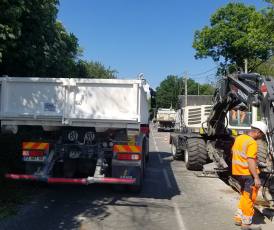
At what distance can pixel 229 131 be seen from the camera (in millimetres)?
15953

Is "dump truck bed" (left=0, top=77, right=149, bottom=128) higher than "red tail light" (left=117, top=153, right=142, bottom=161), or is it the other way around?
"dump truck bed" (left=0, top=77, right=149, bottom=128)

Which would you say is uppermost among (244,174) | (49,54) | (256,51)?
(256,51)

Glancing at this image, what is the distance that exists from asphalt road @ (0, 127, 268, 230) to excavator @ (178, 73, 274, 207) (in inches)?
33.8

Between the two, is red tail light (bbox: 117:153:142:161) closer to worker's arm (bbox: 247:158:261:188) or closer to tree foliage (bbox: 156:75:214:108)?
worker's arm (bbox: 247:158:261:188)

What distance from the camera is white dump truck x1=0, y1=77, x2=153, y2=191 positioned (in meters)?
10.3

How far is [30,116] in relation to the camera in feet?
34.1

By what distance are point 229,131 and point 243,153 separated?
298 inches

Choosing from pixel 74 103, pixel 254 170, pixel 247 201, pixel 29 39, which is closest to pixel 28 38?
pixel 29 39

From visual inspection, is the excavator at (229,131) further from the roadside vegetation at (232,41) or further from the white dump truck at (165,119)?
the white dump truck at (165,119)

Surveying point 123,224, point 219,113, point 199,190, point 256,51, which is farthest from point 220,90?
point 256,51

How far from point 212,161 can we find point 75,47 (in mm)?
6776

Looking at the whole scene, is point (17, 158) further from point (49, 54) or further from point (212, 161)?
point (212, 161)

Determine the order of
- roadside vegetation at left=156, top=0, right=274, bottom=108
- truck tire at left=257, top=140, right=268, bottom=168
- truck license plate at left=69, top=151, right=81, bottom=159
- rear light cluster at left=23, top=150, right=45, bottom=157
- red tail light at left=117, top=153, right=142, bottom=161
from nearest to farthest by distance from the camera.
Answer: red tail light at left=117, top=153, right=142, bottom=161, rear light cluster at left=23, top=150, right=45, bottom=157, truck license plate at left=69, top=151, right=81, bottom=159, truck tire at left=257, top=140, right=268, bottom=168, roadside vegetation at left=156, top=0, right=274, bottom=108

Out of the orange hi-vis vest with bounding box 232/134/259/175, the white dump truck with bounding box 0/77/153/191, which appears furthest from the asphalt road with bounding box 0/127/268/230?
the orange hi-vis vest with bounding box 232/134/259/175
